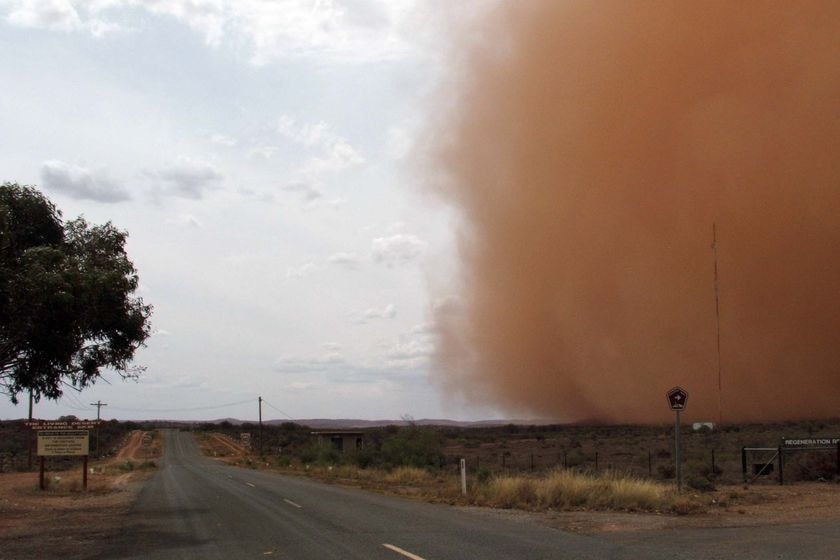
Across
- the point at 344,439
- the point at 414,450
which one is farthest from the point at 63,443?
the point at 344,439

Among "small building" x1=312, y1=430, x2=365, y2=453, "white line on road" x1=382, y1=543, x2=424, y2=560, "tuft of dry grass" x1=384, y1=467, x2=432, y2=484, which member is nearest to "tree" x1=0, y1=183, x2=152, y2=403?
"white line on road" x1=382, y1=543, x2=424, y2=560

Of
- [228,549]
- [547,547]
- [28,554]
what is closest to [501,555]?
[547,547]

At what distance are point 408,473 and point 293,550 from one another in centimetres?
1579

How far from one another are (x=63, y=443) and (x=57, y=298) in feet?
36.9

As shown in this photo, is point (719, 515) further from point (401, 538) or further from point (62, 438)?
point (62, 438)

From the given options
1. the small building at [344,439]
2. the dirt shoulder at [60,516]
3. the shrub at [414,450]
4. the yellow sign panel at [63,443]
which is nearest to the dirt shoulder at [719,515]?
the dirt shoulder at [60,516]

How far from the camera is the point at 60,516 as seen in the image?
47.6ft

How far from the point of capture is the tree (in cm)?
1156

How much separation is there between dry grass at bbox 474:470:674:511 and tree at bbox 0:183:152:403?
6.96 meters

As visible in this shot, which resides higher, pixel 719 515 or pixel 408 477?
pixel 719 515

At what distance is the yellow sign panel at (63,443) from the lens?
68.1 ft

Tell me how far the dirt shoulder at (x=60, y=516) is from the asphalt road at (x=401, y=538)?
520mm

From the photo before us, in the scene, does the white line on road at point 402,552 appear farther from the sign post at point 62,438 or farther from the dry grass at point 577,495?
the sign post at point 62,438

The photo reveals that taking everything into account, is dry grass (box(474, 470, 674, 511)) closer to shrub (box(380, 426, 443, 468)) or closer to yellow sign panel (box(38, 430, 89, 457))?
yellow sign panel (box(38, 430, 89, 457))
